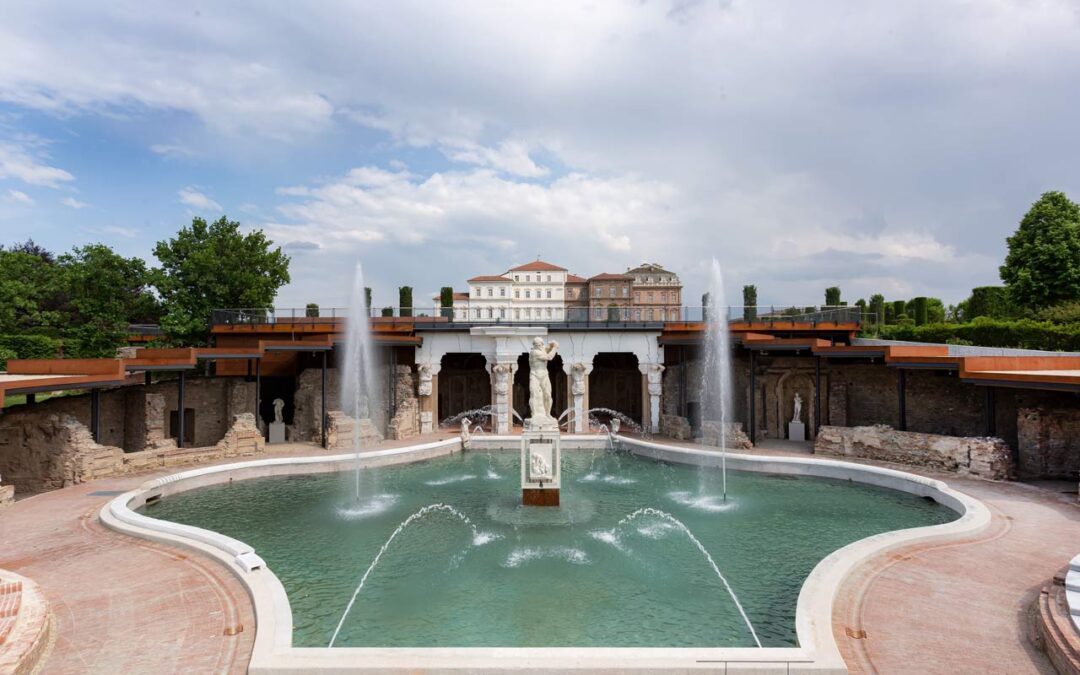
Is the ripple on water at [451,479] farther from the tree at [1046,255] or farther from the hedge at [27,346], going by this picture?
the tree at [1046,255]

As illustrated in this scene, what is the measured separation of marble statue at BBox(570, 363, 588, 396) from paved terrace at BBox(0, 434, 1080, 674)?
1754 centimetres

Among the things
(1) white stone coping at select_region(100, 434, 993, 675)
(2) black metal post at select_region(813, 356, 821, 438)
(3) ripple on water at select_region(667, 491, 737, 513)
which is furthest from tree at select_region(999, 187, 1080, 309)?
(3) ripple on water at select_region(667, 491, 737, 513)

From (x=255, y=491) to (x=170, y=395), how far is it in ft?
34.7

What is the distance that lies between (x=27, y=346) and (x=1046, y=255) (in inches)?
2373

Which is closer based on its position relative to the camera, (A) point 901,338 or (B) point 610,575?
(B) point 610,575

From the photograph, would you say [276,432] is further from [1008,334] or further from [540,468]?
[1008,334]

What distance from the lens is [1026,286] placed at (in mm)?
30328

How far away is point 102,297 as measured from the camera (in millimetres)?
32562

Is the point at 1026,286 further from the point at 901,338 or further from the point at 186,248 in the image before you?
the point at 186,248

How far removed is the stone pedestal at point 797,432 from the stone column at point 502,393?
Result: 13449 millimetres

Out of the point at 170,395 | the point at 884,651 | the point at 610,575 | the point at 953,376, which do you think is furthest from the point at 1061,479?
the point at 170,395

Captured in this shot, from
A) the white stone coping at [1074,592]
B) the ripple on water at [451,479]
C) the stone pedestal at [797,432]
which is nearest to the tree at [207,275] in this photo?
the ripple on water at [451,479]

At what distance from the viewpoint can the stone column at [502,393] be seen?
1076 inches

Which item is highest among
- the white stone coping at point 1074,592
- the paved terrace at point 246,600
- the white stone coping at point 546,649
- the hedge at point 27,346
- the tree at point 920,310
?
the tree at point 920,310
